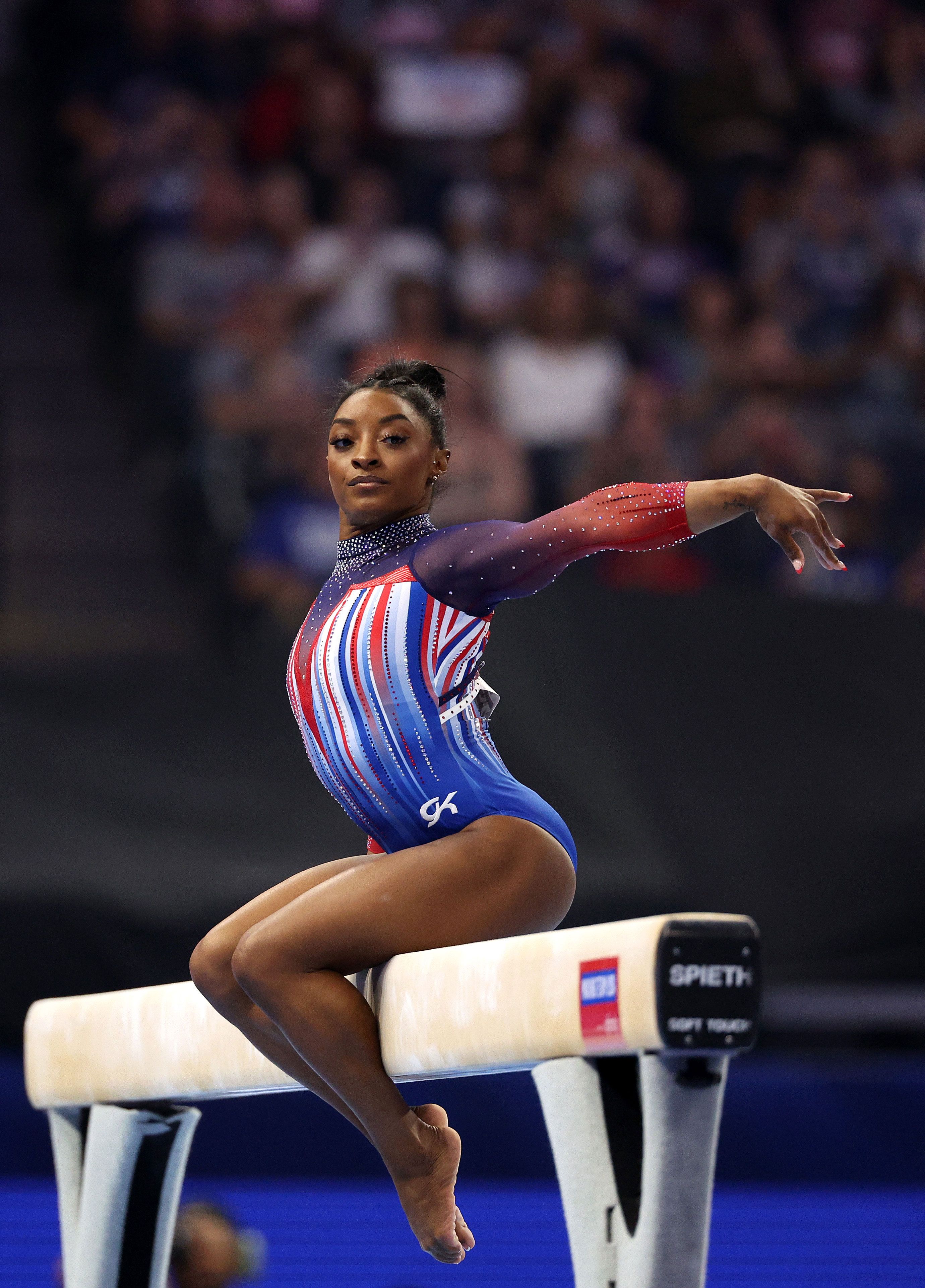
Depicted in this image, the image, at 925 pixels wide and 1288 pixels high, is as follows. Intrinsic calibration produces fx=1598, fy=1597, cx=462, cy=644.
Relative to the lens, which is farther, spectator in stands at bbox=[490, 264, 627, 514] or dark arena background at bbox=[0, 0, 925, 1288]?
spectator in stands at bbox=[490, 264, 627, 514]

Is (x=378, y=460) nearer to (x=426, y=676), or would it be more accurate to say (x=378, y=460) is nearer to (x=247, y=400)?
(x=426, y=676)

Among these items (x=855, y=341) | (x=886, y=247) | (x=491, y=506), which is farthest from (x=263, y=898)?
(x=886, y=247)

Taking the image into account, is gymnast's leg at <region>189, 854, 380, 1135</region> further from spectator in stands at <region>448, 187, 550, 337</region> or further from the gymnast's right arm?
spectator in stands at <region>448, 187, 550, 337</region>

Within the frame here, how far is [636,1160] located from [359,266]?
20.8 ft

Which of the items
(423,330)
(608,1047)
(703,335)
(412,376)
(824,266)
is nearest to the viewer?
(608,1047)

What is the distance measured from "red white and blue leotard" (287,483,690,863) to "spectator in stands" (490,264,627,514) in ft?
15.8

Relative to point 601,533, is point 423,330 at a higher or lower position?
higher

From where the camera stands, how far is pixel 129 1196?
3305 millimetres

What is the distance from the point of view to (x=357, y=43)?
866cm

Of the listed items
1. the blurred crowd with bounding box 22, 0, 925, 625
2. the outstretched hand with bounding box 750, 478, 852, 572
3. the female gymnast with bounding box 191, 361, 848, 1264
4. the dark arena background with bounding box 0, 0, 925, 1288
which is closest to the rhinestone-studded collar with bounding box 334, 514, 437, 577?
the female gymnast with bounding box 191, 361, 848, 1264

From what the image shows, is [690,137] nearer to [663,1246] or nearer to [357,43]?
[357,43]

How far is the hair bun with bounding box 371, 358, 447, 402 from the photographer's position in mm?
2869

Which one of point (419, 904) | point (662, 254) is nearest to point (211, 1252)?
point (419, 904)

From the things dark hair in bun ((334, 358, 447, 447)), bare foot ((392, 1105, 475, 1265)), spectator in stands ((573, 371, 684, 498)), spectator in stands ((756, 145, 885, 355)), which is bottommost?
bare foot ((392, 1105, 475, 1265))
